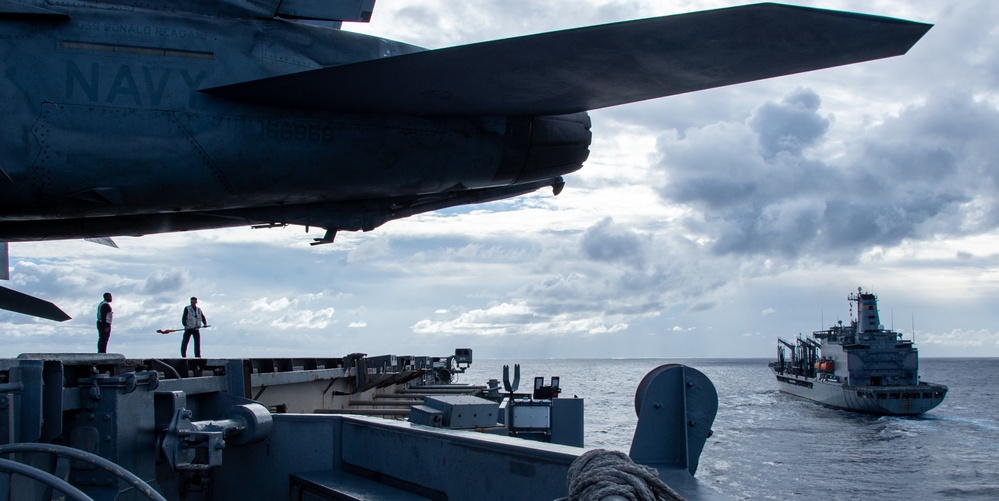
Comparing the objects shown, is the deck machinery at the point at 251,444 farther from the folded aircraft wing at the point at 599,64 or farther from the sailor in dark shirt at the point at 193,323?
the sailor in dark shirt at the point at 193,323

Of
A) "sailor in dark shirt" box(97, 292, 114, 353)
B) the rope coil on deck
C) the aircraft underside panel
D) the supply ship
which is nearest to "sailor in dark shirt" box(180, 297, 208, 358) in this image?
"sailor in dark shirt" box(97, 292, 114, 353)

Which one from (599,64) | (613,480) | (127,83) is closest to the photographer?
(613,480)

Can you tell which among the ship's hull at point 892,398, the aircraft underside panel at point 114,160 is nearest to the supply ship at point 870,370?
the ship's hull at point 892,398

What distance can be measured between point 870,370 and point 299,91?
64628 mm

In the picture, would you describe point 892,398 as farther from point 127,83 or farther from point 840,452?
point 127,83

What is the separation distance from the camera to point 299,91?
21.0 feet

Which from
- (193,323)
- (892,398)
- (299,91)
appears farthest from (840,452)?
(299,91)

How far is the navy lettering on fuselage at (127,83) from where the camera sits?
6078 mm

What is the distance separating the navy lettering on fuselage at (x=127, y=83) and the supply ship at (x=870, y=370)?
6166 cm

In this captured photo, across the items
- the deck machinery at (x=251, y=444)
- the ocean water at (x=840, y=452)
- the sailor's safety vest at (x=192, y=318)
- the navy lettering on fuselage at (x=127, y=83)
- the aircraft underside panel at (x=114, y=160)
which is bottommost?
the ocean water at (x=840, y=452)

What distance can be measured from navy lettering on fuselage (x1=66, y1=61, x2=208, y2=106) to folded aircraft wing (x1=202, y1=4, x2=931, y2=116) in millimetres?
267

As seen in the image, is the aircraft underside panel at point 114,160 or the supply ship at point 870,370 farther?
the supply ship at point 870,370

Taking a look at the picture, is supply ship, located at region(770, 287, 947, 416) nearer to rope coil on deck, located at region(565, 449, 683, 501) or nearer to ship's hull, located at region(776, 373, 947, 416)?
ship's hull, located at region(776, 373, 947, 416)

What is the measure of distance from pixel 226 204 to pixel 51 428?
273 cm
